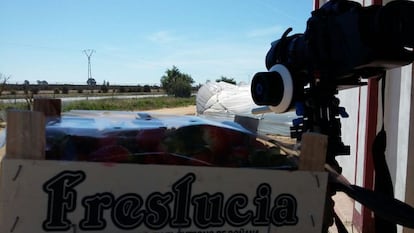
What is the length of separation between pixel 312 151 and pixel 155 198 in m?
0.54

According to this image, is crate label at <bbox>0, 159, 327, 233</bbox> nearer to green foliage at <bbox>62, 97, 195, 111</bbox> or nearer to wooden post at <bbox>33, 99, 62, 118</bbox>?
wooden post at <bbox>33, 99, 62, 118</bbox>

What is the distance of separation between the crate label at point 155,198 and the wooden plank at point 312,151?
30 millimetres

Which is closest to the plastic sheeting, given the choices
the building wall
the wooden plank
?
the building wall

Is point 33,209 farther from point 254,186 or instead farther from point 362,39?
point 362,39

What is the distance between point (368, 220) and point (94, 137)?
12.6 feet

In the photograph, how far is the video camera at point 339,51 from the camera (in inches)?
69.0

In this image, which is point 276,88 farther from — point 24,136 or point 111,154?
point 24,136

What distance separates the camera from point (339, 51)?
73.5 inches

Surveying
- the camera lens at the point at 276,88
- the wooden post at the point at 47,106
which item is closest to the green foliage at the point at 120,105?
the wooden post at the point at 47,106

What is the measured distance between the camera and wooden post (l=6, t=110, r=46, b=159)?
1330 millimetres

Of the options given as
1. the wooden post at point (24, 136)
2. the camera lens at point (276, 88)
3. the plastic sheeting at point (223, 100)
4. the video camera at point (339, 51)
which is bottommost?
the plastic sheeting at point (223, 100)

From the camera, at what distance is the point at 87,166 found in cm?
135

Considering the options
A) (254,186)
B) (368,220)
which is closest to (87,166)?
(254,186)

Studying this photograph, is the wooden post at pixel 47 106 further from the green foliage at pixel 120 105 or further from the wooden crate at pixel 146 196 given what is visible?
the green foliage at pixel 120 105
